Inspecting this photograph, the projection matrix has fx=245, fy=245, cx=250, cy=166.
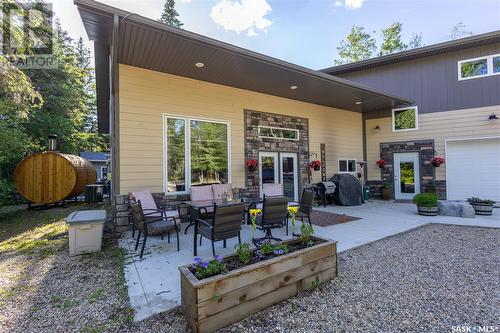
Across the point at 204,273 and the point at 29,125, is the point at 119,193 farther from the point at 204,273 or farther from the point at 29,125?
the point at 29,125

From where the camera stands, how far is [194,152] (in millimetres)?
6637

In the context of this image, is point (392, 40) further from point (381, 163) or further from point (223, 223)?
point (223, 223)

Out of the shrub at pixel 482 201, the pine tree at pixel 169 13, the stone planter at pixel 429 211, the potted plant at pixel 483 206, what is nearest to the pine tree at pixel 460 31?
the shrub at pixel 482 201

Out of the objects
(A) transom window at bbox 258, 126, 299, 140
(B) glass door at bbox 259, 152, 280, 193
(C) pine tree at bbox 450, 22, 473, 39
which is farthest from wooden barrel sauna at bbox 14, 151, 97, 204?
(C) pine tree at bbox 450, 22, 473, 39

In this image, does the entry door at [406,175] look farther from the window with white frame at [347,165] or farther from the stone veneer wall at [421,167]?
the window with white frame at [347,165]

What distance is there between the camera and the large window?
6.28m

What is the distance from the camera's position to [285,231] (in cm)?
521

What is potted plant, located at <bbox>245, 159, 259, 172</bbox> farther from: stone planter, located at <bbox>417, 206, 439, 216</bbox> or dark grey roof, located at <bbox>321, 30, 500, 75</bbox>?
dark grey roof, located at <bbox>321, 30, 500, 75</bbox>

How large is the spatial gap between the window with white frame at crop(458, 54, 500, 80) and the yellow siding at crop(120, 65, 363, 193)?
235 inches

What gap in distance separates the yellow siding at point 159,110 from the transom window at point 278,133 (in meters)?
0.58

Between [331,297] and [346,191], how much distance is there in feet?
22.3

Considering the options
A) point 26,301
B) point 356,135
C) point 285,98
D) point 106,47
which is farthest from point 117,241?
point 356,135

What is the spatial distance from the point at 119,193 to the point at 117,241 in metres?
1.21

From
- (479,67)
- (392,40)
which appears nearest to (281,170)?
(479,67)
